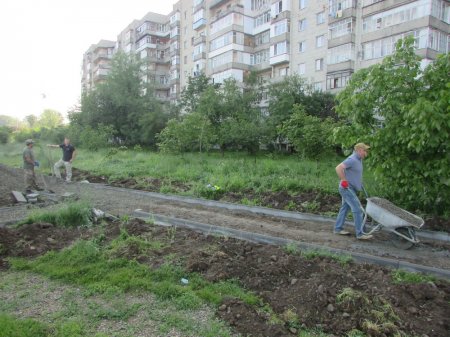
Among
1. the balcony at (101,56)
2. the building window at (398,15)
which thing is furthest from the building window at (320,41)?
the balcony at (101,56)

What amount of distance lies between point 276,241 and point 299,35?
1403 inches

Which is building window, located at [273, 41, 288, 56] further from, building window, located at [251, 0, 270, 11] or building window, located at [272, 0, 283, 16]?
building window, located at [251, 0, 270, 11]

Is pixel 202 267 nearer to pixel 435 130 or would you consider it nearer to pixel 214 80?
pixel 435 130

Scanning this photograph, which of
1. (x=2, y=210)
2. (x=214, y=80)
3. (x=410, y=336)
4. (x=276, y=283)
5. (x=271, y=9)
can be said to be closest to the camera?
(x=410, y=336)

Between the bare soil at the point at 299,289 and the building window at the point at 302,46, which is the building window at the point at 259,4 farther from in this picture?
the bare soil at the point at 299,289

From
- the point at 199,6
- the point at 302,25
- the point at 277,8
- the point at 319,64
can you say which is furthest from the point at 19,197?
the point at 199,6

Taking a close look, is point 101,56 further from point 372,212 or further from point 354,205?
point 372,212

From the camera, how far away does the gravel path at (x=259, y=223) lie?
19.9ft

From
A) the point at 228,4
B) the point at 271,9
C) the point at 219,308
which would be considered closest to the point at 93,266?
the point at 219,308

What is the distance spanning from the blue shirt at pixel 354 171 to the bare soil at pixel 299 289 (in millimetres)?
2030

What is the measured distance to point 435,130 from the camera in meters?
6.88

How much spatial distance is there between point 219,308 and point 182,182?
9.84 meters

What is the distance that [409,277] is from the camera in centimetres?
479

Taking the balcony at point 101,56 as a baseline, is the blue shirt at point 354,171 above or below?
below
